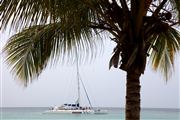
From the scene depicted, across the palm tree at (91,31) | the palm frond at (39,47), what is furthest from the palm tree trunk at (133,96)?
the palm frond at (39,47)

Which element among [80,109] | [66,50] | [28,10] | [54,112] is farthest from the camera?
[54,112]

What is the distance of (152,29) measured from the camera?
494 centimetres

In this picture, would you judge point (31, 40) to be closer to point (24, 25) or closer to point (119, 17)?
point (119, 17)

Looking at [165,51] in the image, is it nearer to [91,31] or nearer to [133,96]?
[91,31]

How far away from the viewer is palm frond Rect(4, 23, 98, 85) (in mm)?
6071

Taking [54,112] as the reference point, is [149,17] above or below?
above

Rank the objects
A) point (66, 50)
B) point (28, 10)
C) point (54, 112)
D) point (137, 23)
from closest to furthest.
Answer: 1. point (28, 10)
2. point (137, 23)
3. point (66, 50)
4. point (54, 112)

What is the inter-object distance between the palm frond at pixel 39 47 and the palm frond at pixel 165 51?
108 cm

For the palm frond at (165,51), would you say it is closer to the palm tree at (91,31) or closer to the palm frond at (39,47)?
the palm tree at (91,31)

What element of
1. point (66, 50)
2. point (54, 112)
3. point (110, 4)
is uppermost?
point (110, 4)

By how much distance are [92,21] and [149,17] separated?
0.85 m

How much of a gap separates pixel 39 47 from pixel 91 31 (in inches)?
32.4

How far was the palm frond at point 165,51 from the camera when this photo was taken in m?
6.67

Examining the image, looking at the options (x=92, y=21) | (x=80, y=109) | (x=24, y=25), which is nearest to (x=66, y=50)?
(x=92, y=21)
